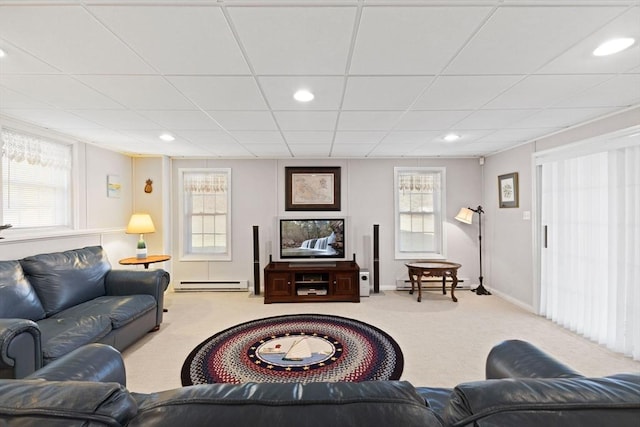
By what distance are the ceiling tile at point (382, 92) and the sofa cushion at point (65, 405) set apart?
6.80 feet

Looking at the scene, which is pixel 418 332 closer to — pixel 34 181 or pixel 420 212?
pixel 420 212

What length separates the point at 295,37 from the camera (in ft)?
5.18

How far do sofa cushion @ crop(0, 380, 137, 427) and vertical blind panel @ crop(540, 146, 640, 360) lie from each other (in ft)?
12.9

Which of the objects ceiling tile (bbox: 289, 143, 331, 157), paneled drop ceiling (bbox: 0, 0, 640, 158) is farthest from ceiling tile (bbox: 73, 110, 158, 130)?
ceiling tile (bbox: 289, 143, 331, 157)

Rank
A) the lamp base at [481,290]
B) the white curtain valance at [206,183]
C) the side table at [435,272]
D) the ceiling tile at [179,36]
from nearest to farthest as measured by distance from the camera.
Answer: the ceiling tile at [179,36] < the side table at [435,272] < the lamp base at [481,290] < the white curtain valance at [206,183]

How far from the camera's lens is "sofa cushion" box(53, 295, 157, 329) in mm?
2699

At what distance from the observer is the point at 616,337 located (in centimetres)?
287

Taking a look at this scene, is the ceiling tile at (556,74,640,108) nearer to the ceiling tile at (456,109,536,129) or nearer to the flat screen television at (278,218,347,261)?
the ceiling tile at (456,109,536,129)

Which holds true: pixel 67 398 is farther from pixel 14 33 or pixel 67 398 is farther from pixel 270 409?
pixel 14 33

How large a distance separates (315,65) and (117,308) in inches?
112

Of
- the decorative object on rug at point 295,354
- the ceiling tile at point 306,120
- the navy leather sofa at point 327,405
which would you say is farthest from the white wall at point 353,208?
the navy leather sofa at point 327,405

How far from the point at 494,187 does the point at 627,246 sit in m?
2.21

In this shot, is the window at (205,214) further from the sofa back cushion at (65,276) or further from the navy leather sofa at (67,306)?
the sofa back cushion at (65,276)

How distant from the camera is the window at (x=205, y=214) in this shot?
5.17 meters
